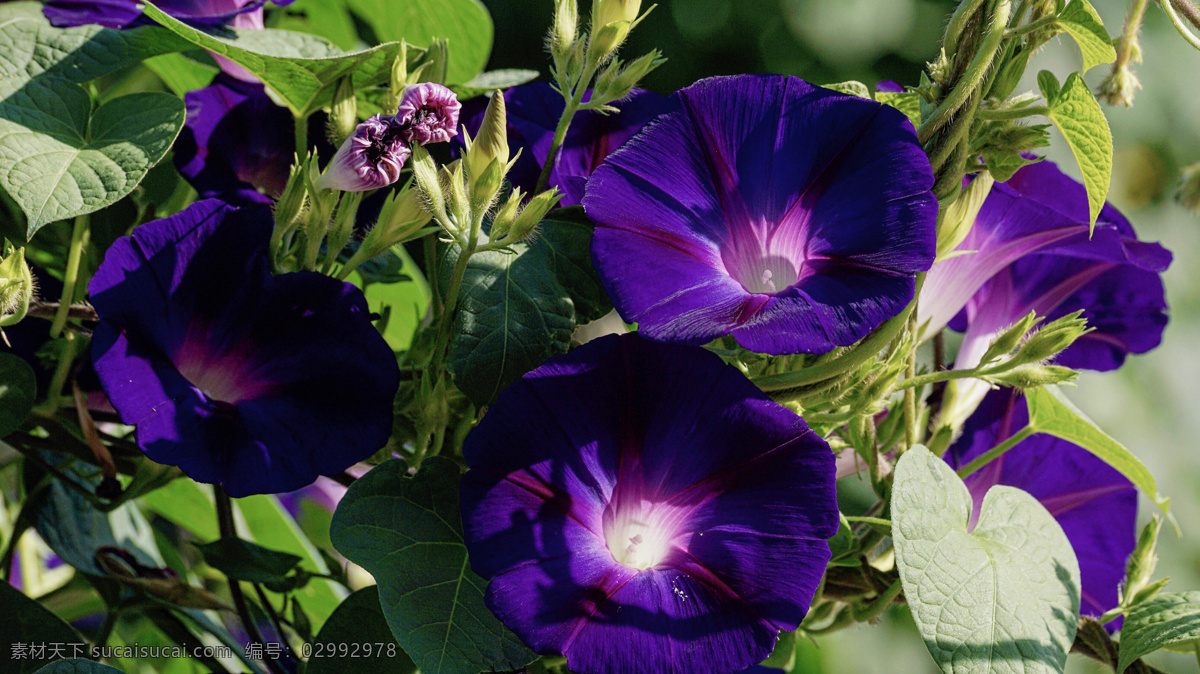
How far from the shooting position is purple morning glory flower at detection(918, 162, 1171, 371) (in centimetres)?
47

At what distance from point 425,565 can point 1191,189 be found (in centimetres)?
44

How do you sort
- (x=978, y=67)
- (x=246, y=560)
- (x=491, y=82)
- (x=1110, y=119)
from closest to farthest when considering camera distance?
(x=978, y=67) < (x=246, y=560) < (x=491, y=82) < (x=1110, y=119)

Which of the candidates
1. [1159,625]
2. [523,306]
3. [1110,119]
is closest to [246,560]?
[523,306]

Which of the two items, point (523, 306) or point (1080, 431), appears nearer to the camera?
point (523, 306)

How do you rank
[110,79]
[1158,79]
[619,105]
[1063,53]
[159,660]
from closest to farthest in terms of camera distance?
1. [619,105]
2. [159,660]
3. [110,79]
4. [1063,53]
5. [1158,79]

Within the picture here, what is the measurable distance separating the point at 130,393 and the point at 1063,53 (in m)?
1.47

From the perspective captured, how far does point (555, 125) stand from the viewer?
48 centimetres

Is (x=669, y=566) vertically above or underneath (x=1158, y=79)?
underneath

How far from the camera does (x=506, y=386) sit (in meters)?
0.36

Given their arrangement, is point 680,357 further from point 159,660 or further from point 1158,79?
point 1158,79

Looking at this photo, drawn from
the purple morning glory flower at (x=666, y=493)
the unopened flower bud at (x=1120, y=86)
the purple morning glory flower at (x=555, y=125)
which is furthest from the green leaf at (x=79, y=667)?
the unopened flower bud at (x=1120, y=86)

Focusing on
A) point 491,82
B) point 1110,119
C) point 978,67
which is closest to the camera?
point 978,67

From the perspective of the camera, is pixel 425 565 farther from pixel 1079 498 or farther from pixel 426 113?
pixel 1079 498

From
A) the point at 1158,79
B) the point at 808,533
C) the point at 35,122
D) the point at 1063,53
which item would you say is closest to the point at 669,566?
the point at 808,533
